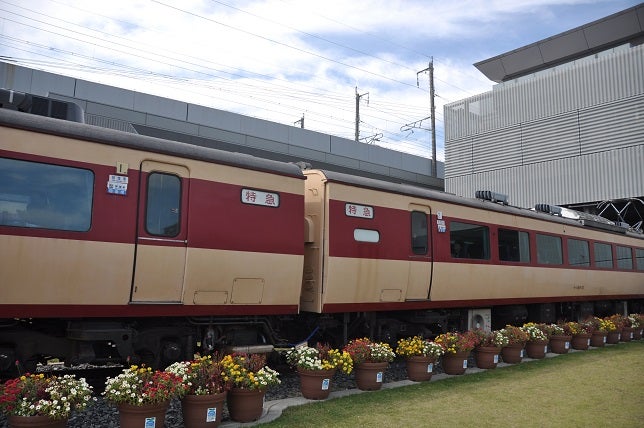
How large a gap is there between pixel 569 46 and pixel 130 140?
98.3 feet

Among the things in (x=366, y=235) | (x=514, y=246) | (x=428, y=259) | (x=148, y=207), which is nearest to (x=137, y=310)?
(x=148, y=207)

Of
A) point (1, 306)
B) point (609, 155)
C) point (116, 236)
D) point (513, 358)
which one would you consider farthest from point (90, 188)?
point (609, 155)

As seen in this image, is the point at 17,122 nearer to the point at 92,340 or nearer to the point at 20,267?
the point at 20,267

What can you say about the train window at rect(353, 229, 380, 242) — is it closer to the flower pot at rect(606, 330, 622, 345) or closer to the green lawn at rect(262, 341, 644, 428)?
the green lawn at rect(262, 341, 644, 428)

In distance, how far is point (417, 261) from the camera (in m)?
9.54

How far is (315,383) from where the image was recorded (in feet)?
22.2

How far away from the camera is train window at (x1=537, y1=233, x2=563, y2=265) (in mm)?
13148

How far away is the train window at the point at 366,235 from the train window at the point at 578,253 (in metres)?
8.21

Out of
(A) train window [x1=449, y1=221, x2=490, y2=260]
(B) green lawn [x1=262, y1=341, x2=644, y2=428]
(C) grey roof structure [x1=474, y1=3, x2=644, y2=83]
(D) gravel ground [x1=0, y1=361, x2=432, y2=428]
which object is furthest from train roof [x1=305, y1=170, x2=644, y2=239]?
(C) grey roof structure [x1=474, y1=3, x2=644, y2=83]

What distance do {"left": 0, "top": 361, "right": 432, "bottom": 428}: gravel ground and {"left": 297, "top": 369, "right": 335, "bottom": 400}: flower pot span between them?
1.42 feet

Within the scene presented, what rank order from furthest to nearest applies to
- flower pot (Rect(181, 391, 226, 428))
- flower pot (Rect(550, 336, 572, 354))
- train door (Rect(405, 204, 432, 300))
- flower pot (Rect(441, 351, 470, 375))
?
flower pot (Rect(550, 336, 572, 354))
train door (Rect(405, 204, 432, 300))
flower pot (Rect(441, 351, 470, 375))
flower pot (Rect(181, 391, 226, 428))

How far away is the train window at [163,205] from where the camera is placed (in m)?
6.44

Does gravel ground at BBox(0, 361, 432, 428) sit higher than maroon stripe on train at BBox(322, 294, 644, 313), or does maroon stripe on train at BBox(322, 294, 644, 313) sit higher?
maroon stripe on train at BBox(322, 294, 644, 313)

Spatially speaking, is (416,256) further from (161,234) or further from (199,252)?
(161,234)
